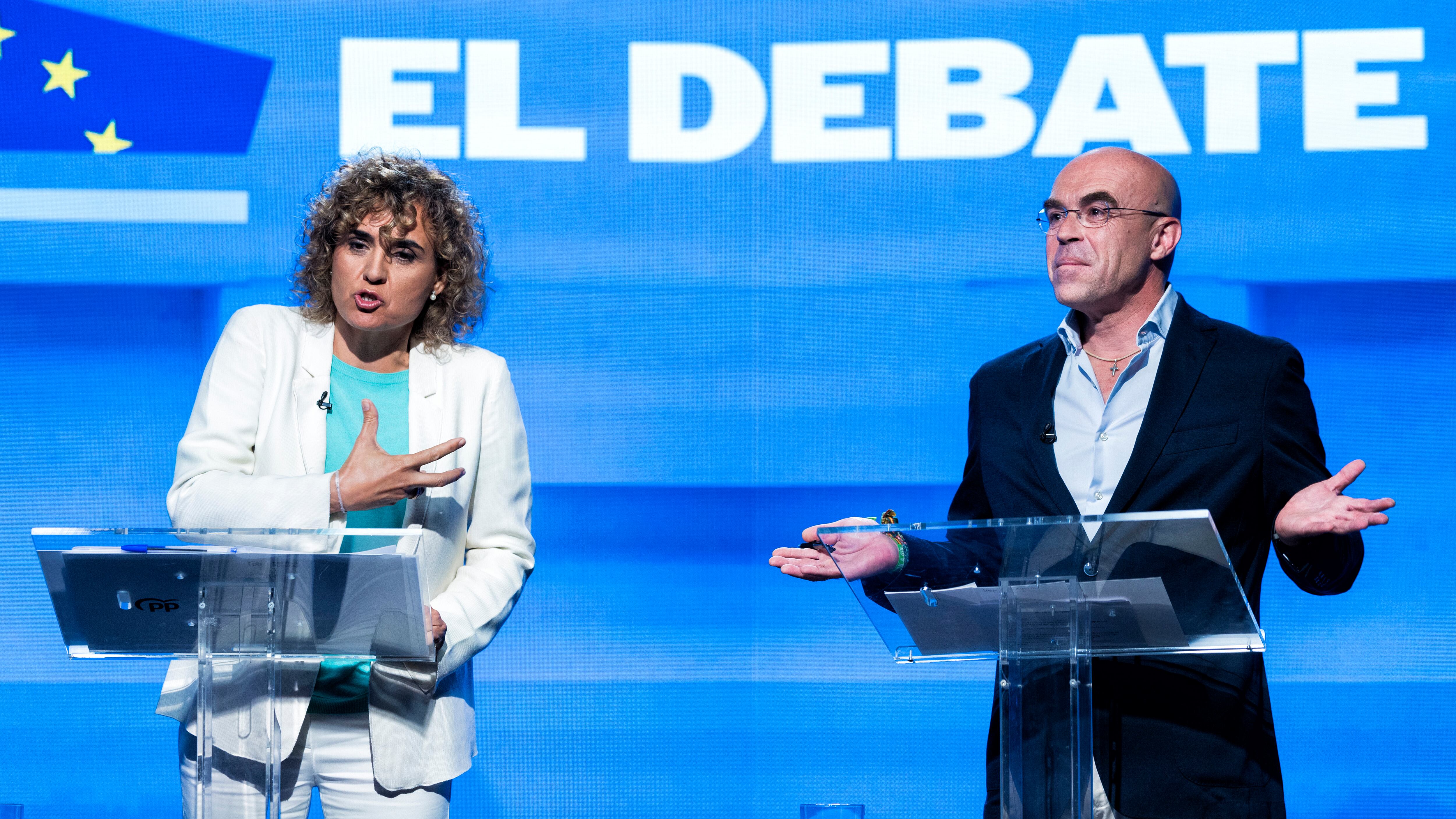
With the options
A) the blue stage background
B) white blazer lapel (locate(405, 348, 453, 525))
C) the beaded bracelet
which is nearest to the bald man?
the beaded bracelet

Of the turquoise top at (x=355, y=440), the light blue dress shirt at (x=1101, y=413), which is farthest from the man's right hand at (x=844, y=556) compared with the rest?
the turquoise top at (x=355, y=440)

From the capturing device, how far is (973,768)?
3686mm

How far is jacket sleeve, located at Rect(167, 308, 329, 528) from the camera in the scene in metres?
1.86

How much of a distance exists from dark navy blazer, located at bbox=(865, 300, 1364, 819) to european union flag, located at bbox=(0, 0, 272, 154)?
2731mm

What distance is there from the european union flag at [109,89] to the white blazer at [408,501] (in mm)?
1906

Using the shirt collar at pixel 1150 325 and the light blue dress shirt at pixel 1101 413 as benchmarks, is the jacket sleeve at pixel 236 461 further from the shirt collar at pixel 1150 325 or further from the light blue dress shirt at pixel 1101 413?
the shirt collar at pixel 1150 325

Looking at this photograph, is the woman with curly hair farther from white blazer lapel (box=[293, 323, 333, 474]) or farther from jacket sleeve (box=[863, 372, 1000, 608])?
jacket sleeve (box=[863, 372, 1000, 608])

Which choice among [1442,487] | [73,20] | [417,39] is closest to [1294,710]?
[1442,487]

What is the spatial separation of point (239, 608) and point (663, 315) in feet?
7.47

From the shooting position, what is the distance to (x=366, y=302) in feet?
6.99

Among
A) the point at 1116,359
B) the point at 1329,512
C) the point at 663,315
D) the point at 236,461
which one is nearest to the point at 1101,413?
the point at 1116,359

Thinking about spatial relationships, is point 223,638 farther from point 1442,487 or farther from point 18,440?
point 1442,487

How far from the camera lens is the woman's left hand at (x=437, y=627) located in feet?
6.16

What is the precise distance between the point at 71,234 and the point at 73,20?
645mm
